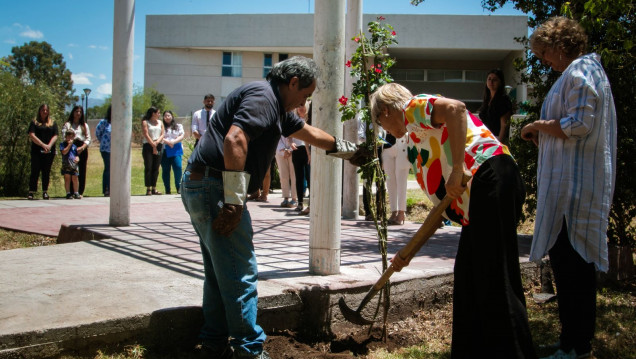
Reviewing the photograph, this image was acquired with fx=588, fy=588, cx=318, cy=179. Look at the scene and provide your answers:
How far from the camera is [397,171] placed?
7.56 metres

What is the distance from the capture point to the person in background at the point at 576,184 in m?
3.29

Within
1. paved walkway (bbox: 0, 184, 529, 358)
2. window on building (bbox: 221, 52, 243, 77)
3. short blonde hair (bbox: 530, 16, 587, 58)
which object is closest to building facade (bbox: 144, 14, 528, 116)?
window on building (bbox: 221, 52, 243, 77)

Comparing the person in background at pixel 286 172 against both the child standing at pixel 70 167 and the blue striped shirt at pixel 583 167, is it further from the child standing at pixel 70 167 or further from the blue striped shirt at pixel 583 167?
the blue striped shirt at pixel 583 167

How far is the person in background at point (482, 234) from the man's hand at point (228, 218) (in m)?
1.03

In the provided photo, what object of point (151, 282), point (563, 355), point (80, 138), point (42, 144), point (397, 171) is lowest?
point (563, 355)

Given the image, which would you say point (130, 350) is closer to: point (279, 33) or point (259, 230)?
point (259, 230)

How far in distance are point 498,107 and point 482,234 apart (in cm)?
396

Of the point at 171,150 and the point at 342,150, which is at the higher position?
the point at 171,150

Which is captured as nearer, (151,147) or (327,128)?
(327,128)

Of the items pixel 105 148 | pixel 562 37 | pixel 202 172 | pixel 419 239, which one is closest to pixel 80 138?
pixel 105 148

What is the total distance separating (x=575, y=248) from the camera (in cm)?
329

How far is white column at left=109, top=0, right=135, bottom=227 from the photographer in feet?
20.8

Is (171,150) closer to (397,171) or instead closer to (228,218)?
(397,171)

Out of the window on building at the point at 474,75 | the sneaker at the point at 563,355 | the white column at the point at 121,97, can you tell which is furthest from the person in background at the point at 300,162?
the window on building at the point at 474,75
